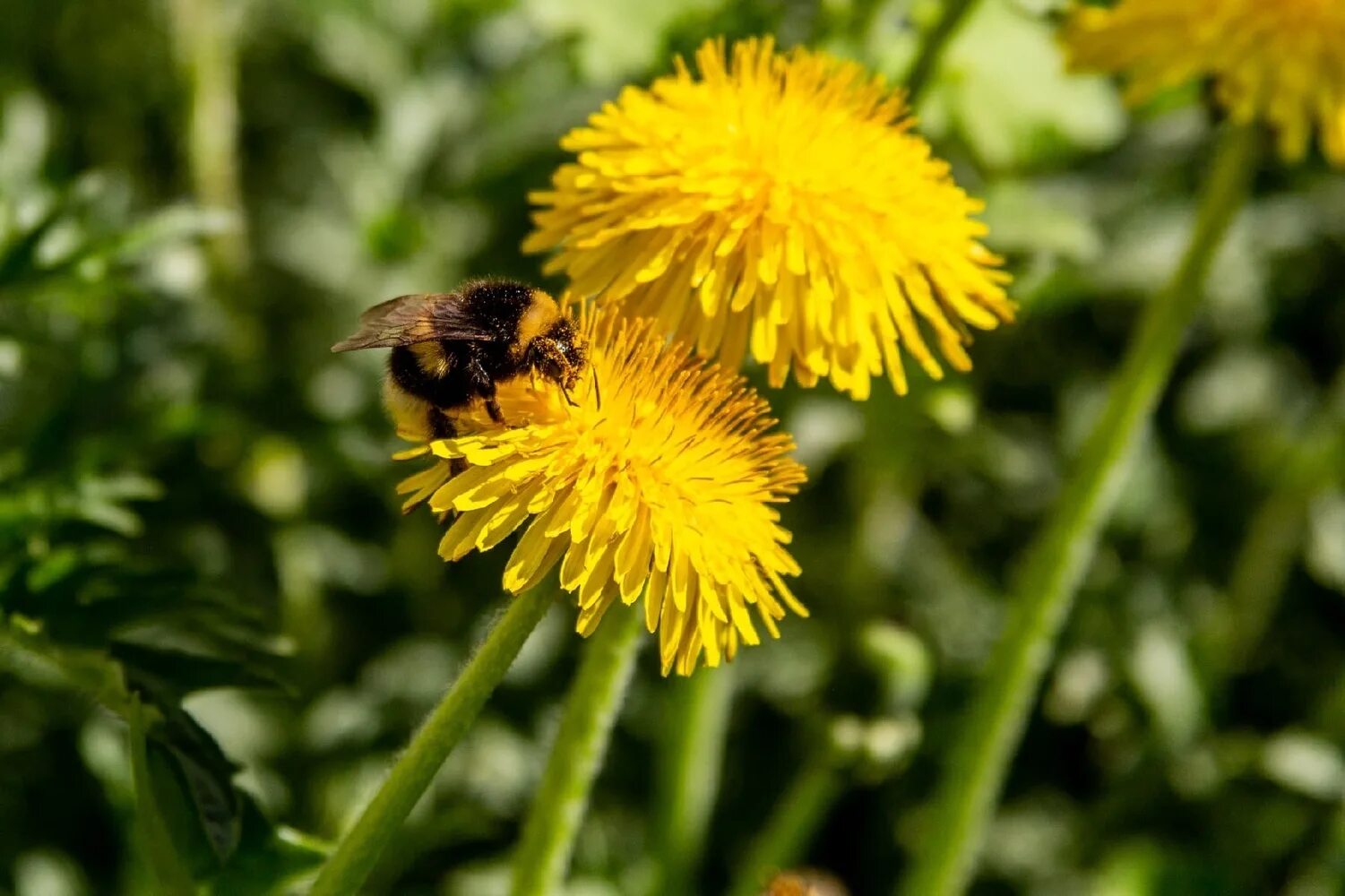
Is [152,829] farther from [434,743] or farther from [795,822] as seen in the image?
[795,822]

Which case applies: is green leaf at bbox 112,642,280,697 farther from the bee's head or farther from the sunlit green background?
the bee's head

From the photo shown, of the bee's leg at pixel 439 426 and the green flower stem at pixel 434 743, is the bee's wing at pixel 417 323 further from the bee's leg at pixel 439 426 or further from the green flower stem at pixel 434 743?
the green flower stem at pixel 434 743

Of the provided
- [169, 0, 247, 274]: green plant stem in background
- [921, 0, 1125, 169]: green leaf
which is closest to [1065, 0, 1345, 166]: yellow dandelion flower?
[921, 0, 1125, 169]: green leaf

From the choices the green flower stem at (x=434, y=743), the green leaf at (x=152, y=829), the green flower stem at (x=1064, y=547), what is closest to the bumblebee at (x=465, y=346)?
the green flower stem at (x=434, y=743)

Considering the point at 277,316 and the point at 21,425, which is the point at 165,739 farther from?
the point at 277,316

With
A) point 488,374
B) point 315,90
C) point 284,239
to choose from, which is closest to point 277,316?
point 284,239

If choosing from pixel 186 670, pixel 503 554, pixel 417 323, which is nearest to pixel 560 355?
pixel 417 323
